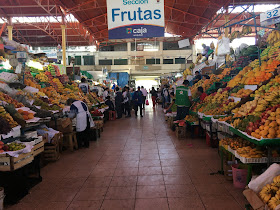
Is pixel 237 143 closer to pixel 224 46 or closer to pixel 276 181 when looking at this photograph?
pixel 276 181

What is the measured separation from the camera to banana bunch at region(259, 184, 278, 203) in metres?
2.58

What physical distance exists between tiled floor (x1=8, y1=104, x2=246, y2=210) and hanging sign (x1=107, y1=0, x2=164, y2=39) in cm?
300

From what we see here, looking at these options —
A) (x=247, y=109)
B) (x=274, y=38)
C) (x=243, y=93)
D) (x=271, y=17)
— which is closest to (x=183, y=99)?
(x=243, y=93)

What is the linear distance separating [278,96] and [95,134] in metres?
5.03

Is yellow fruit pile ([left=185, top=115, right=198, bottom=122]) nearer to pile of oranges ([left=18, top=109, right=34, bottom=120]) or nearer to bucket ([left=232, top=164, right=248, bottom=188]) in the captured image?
bucket ([left=232, top=164, right=248, bottom=188])

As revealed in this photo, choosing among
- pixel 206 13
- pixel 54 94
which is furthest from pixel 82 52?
pixel 54 94

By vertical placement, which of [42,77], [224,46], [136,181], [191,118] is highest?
[224,46]

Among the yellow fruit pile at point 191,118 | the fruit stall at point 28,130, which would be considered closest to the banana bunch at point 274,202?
the fruit stall at point 28,130

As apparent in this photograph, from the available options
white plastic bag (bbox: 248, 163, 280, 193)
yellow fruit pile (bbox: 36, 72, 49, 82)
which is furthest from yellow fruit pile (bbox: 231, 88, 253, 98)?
yellow fruit pile (bbox: 36, 72, 49, 82)

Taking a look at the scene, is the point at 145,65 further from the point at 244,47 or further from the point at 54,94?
the point at 54,94

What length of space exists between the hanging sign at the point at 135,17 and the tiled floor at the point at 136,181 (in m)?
3.00

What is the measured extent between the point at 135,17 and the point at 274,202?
5.24 m

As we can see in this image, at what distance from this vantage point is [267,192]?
2.65 m

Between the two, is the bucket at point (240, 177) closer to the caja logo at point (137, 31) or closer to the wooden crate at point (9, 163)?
the wooden crate at point (9, 163)
